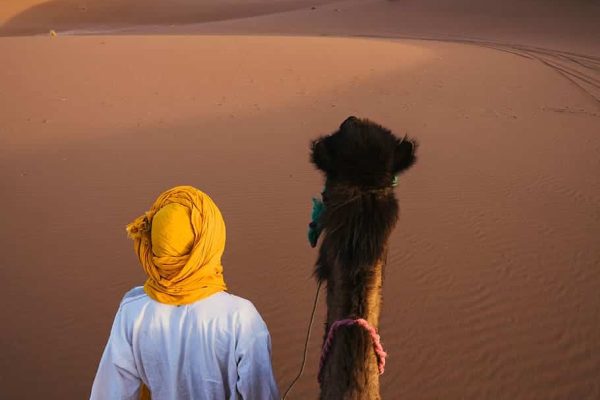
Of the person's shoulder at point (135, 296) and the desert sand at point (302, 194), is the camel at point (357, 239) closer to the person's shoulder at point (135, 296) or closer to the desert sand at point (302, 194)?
the person's shoulder at point (135, 296)

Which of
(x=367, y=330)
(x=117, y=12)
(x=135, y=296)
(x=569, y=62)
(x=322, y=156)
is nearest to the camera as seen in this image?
(x=367, y=330)

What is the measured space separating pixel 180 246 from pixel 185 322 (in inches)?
11.6

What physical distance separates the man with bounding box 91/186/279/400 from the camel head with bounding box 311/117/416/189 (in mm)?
553

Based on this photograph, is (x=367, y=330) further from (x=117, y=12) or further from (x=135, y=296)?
(x=117, y=12)

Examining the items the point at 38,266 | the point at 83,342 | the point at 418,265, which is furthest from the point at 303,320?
the point at 38,266

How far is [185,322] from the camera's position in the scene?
1851 mm

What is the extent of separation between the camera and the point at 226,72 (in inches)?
521

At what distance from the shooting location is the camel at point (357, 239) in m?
1.45

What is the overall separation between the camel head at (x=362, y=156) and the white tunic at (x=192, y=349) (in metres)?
0.66

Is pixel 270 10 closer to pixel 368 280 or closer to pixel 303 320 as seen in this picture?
pixel 303 320

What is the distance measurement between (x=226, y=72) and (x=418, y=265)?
9.50 meters

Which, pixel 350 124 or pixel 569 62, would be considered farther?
pixel 569 62

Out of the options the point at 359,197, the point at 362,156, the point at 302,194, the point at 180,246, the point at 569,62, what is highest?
the point at 569,62

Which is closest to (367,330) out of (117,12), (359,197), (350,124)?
(359,197)
